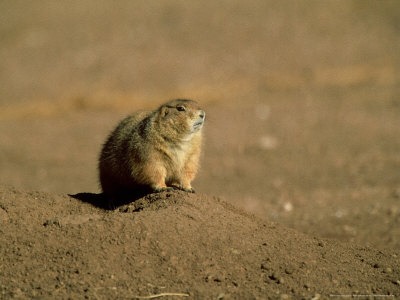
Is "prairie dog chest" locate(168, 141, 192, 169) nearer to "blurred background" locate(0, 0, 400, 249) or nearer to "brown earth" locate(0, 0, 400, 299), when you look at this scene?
"brown earth" locate(0, 0, 400, 299)

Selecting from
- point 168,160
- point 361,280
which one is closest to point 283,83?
point 168,160

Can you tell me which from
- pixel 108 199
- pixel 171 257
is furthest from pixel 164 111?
pixel 171 257

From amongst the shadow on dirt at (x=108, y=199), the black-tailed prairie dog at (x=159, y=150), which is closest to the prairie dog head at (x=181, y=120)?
the black-tailed prairie dog at (x=159, y=150)

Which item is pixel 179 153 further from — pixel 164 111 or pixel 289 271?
pixel 289 271

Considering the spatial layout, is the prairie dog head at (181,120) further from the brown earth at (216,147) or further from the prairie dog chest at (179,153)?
the brown earth at (216,147)

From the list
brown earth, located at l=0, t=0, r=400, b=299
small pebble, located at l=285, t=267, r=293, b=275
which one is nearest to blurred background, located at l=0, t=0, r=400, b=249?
brown earth, located at l=0, t=0, r=400, b=299
